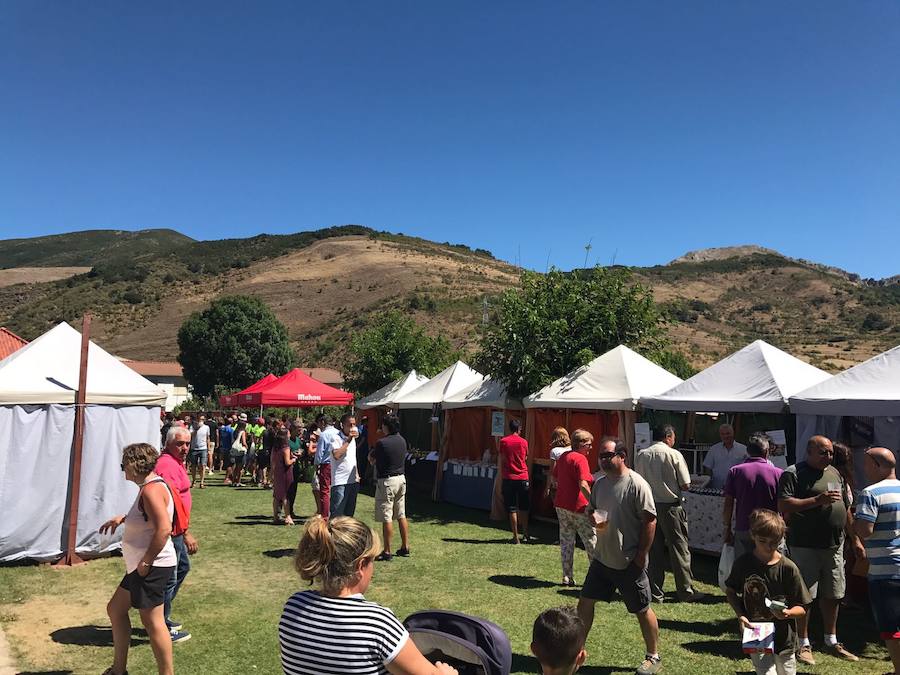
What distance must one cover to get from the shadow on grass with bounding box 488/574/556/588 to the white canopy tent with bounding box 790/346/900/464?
3153 mm

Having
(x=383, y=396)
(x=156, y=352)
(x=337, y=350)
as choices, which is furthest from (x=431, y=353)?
(x=156, y=352)

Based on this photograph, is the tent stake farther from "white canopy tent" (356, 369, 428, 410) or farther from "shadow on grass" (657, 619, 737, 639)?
"white canopy tent" (356, 369, 428, 410)

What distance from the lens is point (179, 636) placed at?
5.52m

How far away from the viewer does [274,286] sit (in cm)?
7719

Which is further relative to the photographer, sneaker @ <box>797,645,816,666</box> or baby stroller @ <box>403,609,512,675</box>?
sneaker @ <box>797,645,816,666</box>

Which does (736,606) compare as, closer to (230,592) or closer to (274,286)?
(230,592)

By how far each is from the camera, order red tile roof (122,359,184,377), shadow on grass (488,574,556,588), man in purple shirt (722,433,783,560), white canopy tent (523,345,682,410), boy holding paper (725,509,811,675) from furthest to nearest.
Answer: red tile roof (122,359,184,377), white canopy tent (523,345,682,410), shadow on grass (488,574,556,588), man in purple shirt (722,433,783,560), boy holding paper (725,509,811,675)

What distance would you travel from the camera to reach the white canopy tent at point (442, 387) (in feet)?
47.3

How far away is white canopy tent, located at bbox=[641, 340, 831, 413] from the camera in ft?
26.9

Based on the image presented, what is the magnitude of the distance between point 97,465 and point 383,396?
953cm

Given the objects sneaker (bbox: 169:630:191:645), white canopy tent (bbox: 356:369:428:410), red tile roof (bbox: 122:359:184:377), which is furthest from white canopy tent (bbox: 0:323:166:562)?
red tile roof (bbox: 122:359:184:377)

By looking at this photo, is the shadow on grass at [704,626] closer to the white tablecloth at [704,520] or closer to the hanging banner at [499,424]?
the white tablecloth at [704,520]

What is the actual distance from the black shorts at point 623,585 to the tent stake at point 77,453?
6.26m

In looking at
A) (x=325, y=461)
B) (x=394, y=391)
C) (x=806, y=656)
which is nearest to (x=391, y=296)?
(x=394, y=391)
